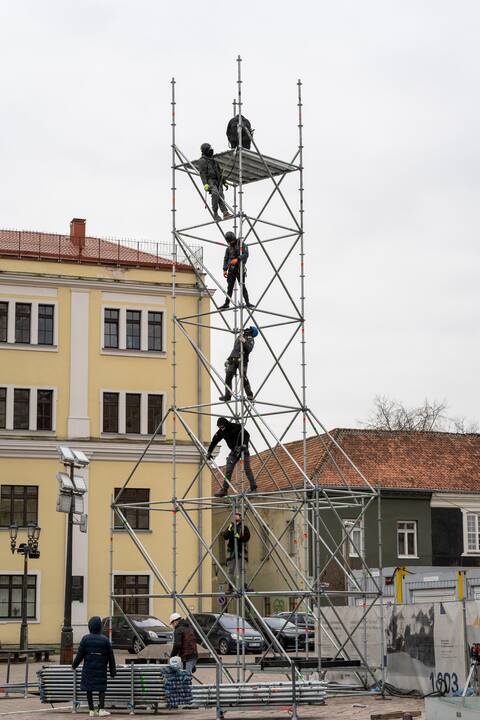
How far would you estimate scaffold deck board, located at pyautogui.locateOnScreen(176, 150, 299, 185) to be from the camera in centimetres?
2331

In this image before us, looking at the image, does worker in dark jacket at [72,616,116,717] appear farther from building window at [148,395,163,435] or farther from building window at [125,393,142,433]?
building window at [148,395,163,435]

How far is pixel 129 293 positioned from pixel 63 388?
4.20 m

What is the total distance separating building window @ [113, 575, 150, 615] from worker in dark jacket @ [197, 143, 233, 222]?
25.3 metres

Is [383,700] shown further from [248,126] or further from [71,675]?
[248,126]

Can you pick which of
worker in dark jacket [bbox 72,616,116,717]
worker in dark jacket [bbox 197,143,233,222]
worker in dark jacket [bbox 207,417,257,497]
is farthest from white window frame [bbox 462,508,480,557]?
worker in dark jacket [bbox 72,616,116,717]

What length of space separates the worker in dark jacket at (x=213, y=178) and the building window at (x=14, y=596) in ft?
83.1

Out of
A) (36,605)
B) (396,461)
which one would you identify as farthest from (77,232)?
(396,461)

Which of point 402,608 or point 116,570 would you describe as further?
point 116,570

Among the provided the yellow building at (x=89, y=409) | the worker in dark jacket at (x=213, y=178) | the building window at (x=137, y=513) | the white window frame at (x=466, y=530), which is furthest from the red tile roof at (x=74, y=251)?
the worker in dark jacket at (x=213, y=178)

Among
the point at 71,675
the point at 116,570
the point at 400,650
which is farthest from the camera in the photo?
the point at 116,570

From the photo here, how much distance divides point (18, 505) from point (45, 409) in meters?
3.45

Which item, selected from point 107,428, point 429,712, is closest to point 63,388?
point 107,428

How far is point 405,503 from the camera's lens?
5609 cm

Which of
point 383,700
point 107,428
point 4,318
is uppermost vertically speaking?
point 4,318
